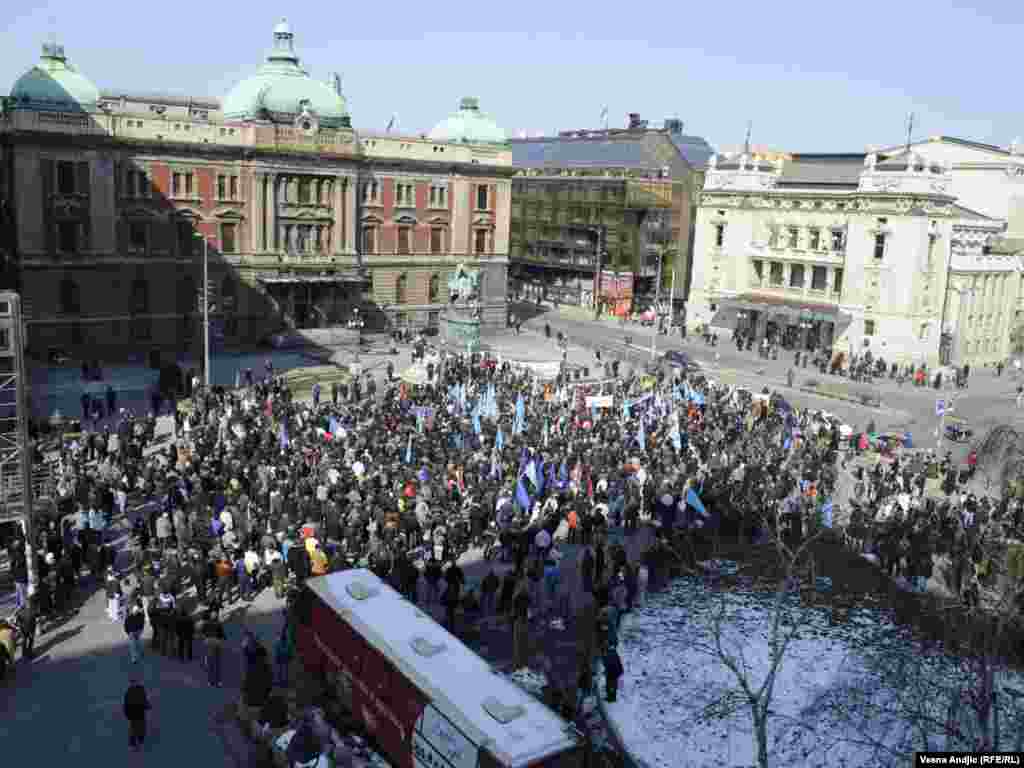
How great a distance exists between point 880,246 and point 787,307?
8.44 metres

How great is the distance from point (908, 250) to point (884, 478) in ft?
116

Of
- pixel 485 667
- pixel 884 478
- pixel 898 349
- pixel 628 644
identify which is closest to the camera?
pixel 485 667

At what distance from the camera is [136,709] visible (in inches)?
665

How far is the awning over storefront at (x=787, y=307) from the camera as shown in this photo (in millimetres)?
69312

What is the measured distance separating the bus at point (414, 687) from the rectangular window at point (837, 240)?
58379mm

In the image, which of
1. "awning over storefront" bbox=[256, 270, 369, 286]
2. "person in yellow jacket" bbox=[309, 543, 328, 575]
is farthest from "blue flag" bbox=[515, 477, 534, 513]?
"awning over storefront" bbox=[256, 270, 369, 286]

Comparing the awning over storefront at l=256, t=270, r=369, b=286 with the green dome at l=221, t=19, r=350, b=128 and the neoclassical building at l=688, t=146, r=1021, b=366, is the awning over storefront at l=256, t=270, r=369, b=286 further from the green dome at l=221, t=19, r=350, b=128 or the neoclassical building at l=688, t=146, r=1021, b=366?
the neoclassical building at l=688, t=146, r=1021, b=366

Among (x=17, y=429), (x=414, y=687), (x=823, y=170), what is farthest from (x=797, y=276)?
(x=414, y=687)

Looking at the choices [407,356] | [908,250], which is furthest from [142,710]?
[908,250]

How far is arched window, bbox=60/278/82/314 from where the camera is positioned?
2179 inches

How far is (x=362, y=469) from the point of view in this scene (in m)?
31.3

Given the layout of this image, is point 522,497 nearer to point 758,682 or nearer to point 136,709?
point 758,682

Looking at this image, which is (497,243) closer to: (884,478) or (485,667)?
(884,478)

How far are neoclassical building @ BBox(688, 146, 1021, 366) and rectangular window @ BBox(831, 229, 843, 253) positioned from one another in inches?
3.2
